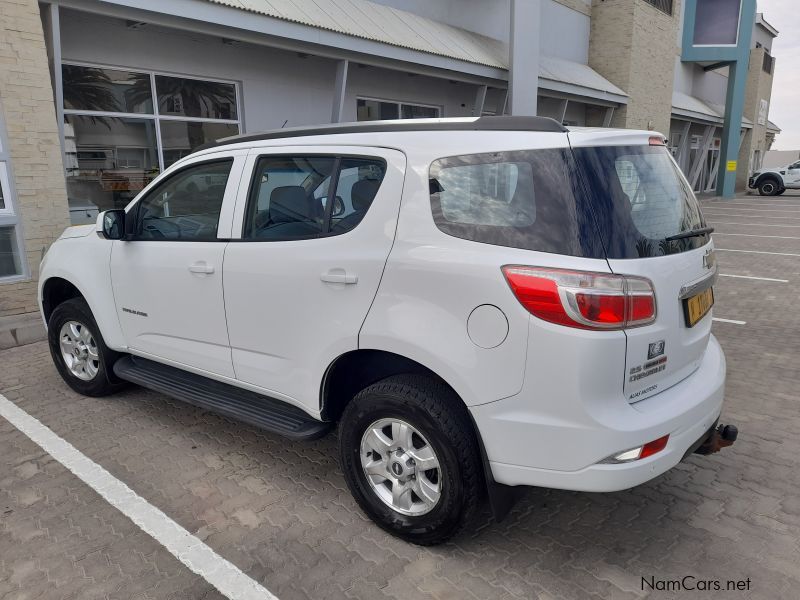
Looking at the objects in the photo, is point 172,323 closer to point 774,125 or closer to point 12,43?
point 12,43

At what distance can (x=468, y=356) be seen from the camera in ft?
7.73

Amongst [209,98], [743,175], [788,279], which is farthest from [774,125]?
[209,98]

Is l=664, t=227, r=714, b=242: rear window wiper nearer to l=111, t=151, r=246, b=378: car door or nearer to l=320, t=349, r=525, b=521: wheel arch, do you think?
l=320, t=349, r=525, b=521: wheel arch

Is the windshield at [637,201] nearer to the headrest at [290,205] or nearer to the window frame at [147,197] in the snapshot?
the headrest at [290,205]

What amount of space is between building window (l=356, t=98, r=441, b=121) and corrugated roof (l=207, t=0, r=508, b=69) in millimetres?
1453

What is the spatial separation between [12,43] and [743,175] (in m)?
33.8

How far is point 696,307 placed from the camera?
2607 millimetres

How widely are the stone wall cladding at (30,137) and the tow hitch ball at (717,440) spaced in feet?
22.3

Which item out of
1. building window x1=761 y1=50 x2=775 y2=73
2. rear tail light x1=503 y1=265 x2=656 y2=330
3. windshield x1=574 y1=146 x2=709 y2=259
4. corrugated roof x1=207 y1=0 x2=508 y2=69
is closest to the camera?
rear tail light x1=503 y1=265 x2=656 y2=330

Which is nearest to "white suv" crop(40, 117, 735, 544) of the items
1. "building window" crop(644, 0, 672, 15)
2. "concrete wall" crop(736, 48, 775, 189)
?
"building window" crop(644, 0, 672, 15)

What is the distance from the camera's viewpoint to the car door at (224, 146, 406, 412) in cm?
269

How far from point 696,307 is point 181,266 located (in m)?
2.72

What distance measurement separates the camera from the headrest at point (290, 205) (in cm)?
301

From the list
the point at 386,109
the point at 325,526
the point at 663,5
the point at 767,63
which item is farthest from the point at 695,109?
the point at 325,526
